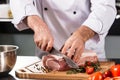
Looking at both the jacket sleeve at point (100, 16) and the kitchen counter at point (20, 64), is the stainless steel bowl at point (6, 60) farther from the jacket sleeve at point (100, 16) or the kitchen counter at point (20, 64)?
the jacket sleeve at point (100, 16)

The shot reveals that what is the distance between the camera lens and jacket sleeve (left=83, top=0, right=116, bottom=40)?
1.66 metres

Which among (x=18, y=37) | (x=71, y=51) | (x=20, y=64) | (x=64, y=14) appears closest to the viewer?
(x=71, y=51)

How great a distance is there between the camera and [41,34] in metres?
1.55

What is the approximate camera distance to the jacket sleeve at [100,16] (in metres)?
Answer: 1.66

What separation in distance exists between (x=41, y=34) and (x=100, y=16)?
34cm

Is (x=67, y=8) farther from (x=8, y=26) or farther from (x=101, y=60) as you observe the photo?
(x=8, y=26)

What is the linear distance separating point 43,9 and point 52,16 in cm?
7

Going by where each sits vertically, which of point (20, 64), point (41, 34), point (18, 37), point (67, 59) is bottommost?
point (18, 37)

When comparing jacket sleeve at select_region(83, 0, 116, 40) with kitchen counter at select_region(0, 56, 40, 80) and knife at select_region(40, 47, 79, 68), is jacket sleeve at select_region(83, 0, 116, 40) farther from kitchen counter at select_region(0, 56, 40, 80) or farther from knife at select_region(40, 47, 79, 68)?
Result: kitchen counter at select_region(0, 56, 40, 80)

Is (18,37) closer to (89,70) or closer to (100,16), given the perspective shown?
(100,16)

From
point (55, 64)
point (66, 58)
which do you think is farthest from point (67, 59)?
point (55, 64)

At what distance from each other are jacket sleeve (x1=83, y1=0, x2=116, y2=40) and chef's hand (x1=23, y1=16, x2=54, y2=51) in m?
0.21

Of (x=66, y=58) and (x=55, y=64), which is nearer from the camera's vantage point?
(x=66, y=58)

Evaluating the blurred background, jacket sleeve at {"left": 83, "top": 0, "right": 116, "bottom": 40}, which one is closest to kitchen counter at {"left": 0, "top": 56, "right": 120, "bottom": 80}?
jacket sleeve at {"left": 83, "top": 0, "right": 116, "bottom": 40}
